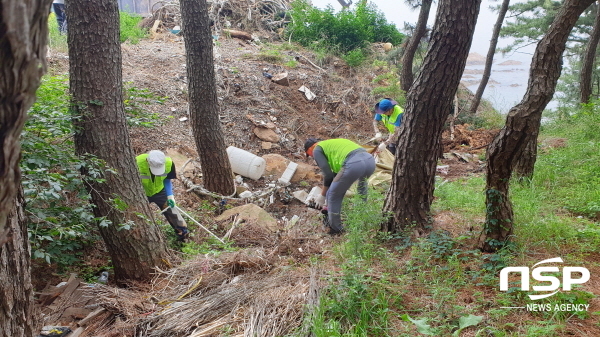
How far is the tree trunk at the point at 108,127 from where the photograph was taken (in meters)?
3.71

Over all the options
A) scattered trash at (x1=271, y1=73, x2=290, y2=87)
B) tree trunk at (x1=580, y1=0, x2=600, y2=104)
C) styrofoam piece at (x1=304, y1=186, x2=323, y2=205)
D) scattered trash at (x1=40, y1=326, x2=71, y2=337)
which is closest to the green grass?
styrofoam piece at (x1=304, y1=186, x2=323, y2=205)

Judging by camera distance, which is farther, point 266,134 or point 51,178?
point 266,134

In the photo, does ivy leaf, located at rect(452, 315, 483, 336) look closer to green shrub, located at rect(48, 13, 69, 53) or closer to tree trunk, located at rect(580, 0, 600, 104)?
green shrub, located at rect(48, 13, 69, 53)

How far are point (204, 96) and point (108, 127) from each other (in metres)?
2.68

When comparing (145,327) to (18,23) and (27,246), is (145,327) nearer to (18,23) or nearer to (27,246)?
(27,246)

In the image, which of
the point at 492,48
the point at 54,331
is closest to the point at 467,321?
the point at 54,331

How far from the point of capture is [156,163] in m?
5.04

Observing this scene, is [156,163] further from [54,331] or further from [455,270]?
[455,270]

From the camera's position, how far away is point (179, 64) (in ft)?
35.8

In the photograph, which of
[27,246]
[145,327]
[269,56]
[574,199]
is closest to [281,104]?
[269,56]

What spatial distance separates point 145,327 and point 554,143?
8.53 m

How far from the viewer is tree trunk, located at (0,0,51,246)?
3.20 ft

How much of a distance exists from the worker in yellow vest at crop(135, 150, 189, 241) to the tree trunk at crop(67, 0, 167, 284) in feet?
2.96

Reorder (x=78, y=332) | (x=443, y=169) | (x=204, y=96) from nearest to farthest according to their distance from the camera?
(x=78, y=332) → (x=204, y=96) → (x=443, y=169)
